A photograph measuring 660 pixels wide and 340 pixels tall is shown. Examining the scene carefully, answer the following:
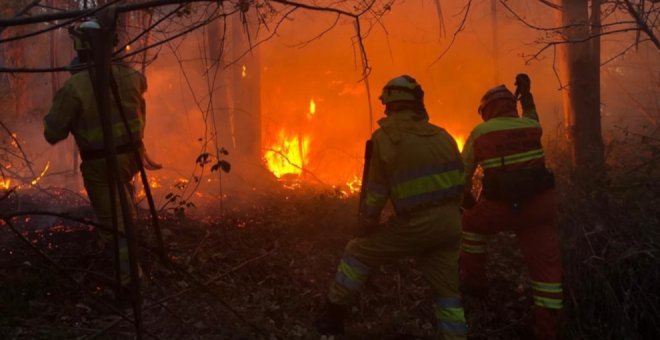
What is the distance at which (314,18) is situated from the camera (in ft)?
43.5

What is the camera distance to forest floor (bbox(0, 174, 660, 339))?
151 inches

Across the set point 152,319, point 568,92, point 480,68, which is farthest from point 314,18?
point 152,319

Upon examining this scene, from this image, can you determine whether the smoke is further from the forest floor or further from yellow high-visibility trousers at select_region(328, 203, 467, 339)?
yellow high-visibility trousers at select_region(328, 203, 467, 339)

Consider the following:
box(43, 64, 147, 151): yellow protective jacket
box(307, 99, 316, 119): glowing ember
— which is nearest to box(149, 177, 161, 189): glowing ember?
box(43, 64, 147, 151): yellow protective jacket

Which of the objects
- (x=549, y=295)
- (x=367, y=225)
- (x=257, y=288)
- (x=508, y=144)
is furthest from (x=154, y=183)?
(x=549, y=295)

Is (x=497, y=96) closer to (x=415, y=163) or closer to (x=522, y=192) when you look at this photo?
(x=522, y=192)

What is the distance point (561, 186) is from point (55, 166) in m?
9.47

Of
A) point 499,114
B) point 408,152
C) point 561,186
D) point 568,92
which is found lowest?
point 561,186

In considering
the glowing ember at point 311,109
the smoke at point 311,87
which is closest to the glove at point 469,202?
the smoke at point 311,87

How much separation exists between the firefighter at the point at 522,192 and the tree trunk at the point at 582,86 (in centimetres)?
269

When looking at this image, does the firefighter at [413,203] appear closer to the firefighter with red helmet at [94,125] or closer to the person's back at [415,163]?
the person's back at [415,163]

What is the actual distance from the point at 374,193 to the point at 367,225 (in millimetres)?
260

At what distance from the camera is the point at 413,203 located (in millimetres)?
3402

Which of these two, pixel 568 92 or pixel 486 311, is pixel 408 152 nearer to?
pixel 486 311
